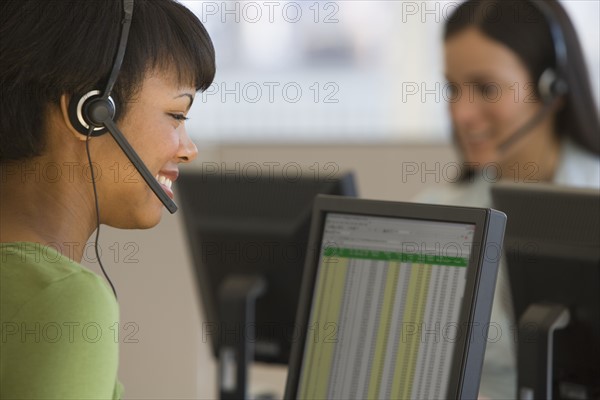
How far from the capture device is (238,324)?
175cm

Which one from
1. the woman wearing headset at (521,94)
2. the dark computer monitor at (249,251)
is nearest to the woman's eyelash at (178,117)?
the dark computer monitor at (249,251)

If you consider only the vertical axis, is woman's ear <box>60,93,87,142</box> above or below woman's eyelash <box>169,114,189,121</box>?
below

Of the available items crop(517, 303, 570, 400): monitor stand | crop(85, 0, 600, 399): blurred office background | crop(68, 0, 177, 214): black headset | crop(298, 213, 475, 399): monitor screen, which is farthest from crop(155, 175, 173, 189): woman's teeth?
crop(85, 0, 600, 399): blurred office background

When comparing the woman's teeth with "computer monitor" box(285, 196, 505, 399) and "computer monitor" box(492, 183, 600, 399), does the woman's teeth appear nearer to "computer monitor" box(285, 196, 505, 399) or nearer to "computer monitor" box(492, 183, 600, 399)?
"computer monitor" box(285, 196, 505, 399)

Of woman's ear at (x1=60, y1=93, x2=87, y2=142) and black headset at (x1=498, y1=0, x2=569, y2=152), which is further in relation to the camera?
black headset at (x1=498, y1=0, x2=569, y2=152)

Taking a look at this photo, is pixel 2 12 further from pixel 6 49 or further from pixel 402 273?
pixel 402 273

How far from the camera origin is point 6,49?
3.58 feet

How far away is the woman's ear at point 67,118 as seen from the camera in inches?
43.9

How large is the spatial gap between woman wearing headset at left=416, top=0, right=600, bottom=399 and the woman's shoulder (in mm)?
1378

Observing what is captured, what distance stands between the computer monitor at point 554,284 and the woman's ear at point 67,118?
2.08ft

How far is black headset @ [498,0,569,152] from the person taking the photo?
7.00 ft

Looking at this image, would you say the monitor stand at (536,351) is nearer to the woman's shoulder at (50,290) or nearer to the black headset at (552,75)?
the woman's shoulder at (50,290)

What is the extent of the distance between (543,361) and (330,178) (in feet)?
1.67

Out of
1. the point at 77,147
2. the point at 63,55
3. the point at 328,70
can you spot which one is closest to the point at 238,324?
the point at 77,147
